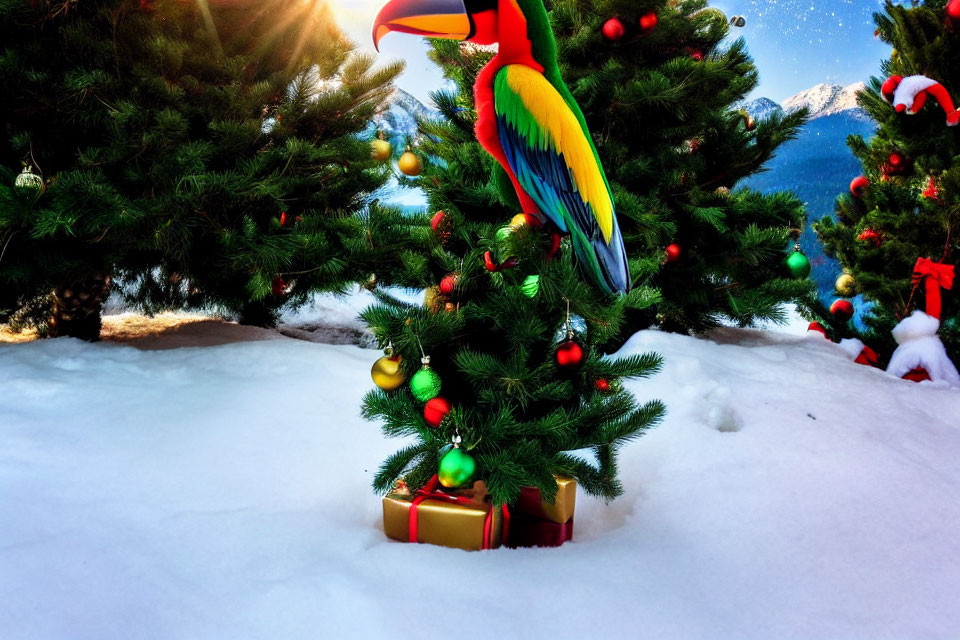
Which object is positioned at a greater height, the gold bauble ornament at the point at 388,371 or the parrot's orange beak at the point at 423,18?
the parrot's orange beak at the point at 423,18

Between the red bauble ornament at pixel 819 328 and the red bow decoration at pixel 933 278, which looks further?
the red bauble ornament at pixel 819 328

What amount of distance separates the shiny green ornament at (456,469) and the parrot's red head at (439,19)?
2.23 feet

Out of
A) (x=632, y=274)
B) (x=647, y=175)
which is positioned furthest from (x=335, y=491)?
(x=647, y=175)

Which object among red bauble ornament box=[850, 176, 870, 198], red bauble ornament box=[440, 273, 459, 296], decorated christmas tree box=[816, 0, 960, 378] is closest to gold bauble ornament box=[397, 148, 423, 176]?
red bauble ornament box=[440, 273, 459, 296]

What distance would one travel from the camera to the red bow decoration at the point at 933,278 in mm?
2029

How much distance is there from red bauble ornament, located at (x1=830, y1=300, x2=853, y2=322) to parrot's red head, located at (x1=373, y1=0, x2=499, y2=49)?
90.1 inches

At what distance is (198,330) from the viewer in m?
2.27

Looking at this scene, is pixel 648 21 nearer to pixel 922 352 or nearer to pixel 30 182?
pixel 922 352

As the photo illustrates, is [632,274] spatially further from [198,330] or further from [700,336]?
[198,330]

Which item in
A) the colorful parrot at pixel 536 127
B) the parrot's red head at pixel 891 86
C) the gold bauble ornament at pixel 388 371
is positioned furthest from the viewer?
the parrot's red head at pixel 891 86

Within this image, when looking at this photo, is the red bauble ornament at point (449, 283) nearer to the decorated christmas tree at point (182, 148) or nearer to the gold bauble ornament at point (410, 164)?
the decorated christmas tree at point (182, 148)

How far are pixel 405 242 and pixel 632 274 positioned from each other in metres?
0.87

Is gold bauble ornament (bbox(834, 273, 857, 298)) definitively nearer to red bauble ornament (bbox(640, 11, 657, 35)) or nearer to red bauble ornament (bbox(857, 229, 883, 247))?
red bauble ornament (bbox(857, 229, 883, 247))

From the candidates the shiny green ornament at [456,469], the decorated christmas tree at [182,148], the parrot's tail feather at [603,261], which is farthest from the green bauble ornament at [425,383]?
the decorated christmas tree at [182,148]
